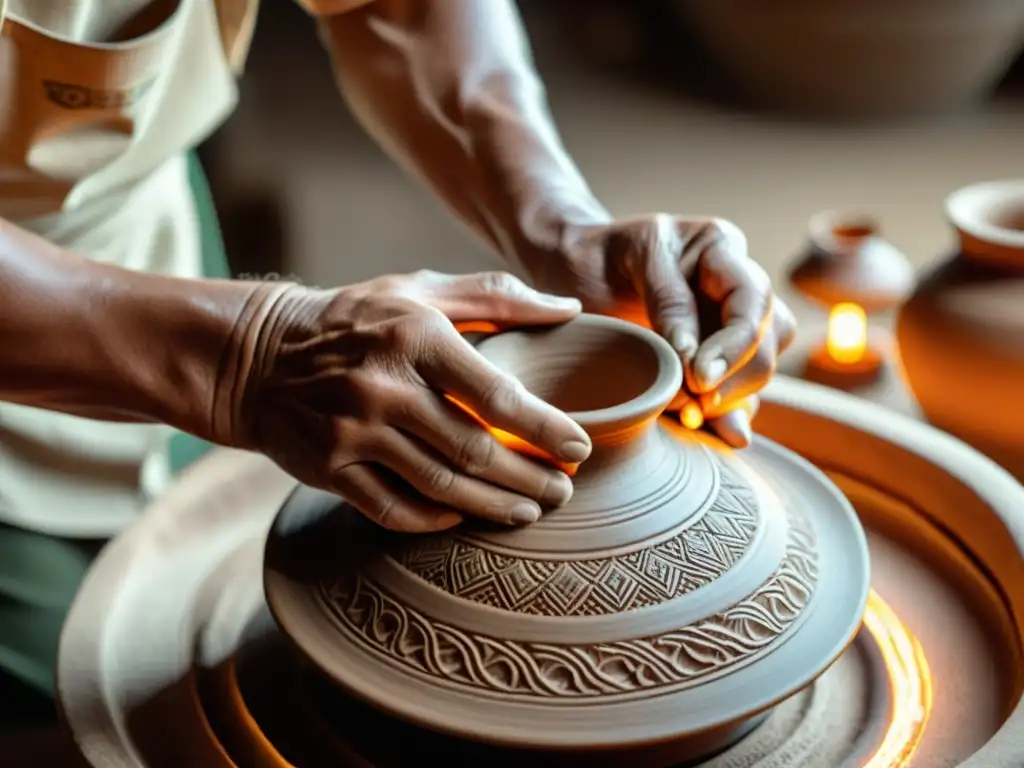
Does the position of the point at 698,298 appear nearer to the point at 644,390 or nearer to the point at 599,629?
the point at 644,390

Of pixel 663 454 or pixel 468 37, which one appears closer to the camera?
pixel 663 454

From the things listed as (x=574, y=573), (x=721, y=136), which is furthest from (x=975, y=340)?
→ (x=721, y=136)

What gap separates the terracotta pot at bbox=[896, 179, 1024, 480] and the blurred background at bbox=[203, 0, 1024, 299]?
134cm

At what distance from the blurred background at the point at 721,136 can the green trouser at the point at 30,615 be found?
1.99 meters

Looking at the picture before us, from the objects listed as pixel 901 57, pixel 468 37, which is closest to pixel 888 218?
pixel 901 57

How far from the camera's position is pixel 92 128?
1.34m

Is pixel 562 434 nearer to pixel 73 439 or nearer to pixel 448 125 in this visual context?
pixel 448 125

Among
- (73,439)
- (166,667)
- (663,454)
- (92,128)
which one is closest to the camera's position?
(663,454)

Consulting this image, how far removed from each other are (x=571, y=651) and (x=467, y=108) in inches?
29.5

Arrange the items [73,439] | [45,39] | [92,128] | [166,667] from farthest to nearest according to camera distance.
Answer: [73,439]
[92,128]
[45,39]
[166,667]

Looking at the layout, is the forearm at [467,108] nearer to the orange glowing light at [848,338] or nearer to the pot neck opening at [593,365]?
the pot neck opening at [593,365]

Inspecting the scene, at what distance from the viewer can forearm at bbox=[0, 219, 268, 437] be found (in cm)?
99

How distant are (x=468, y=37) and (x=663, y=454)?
70cm

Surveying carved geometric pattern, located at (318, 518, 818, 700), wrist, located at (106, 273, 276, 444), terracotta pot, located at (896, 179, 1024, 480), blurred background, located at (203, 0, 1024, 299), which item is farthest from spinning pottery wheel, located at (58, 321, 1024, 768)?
blurred background, located at (203, 0, 1024, 299)
